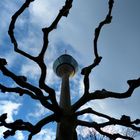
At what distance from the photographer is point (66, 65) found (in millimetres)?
12055

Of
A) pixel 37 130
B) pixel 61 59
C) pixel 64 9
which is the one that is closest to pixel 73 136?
pixel 37 130

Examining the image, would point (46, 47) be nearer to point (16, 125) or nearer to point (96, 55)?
point (96, 55)

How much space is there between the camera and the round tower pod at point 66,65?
11.9 m

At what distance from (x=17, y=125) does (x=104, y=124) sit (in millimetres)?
2178

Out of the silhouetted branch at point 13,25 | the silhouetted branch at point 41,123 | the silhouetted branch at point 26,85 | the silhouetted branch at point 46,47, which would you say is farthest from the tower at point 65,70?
the silhouetted branch at point 13,25

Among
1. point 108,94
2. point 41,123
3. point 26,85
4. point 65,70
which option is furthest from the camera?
point 65,70

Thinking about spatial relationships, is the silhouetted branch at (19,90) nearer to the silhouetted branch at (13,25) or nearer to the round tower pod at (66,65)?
the silhouetted branch at (13,25)

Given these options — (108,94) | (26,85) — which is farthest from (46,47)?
(108,94)

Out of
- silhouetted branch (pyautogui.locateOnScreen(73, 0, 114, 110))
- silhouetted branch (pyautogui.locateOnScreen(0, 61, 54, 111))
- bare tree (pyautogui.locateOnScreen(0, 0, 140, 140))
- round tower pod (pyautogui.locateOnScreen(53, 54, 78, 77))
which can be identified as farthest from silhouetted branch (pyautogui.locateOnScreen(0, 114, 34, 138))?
round tower pod (pyautogui.locateOnScreen(53, 54, 78, 77))

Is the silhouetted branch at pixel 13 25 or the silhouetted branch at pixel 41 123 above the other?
the silhouetted branch at pixel 13 25

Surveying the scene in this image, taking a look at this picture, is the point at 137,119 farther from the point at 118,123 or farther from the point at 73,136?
the point at 73,136

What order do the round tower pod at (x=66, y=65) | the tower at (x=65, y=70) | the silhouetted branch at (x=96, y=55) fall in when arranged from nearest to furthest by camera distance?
1. the silhouetted branch at (x=96, y=55)
2. the tower at (x=65, y=70)
3. the round tower pod at (x=66, y=65)

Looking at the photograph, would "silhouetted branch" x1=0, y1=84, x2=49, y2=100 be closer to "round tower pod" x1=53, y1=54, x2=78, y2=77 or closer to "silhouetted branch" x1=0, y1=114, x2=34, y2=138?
"silhouetted branch" x1=0, y1=114, x2=34, y2=138

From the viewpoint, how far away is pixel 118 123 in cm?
745
